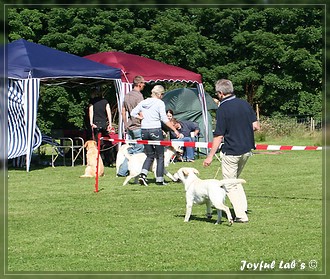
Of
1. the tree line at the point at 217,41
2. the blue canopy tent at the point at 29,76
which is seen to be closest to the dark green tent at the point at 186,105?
the blue canopy tent at the point at 29,76

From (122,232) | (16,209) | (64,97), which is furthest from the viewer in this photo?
(64,97)

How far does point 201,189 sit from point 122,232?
3.22ft

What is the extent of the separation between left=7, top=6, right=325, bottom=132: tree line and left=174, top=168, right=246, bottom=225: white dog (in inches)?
1018

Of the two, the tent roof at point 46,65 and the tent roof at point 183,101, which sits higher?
the tent roof at point 46,65

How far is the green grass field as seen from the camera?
5918 millimetres

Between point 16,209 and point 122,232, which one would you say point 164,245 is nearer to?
point 122,232

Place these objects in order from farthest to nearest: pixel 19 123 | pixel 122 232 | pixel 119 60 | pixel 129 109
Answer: pixel 119 60 < pixel 19 123 < pixel 129 109 < pixel 122 232

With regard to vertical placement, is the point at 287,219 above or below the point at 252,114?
below

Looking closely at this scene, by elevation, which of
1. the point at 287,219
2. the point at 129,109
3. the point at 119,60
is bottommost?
the point at 287,219

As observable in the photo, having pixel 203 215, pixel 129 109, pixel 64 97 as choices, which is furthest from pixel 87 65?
pixel 64 97

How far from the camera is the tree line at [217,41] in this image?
34.7 meters

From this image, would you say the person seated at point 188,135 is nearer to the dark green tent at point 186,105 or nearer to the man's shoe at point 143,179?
the dark green tent at point 186,105

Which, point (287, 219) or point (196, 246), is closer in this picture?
point (196, 246)

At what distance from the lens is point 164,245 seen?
670cm
